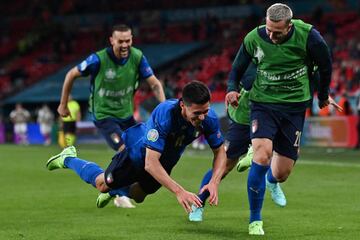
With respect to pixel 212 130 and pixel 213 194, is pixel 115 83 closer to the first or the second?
pixel 212 130

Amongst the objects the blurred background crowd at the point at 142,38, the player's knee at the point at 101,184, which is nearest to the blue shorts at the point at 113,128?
the player's knee at the point at 101,184

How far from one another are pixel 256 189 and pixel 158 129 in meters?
1.34

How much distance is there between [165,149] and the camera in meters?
8.74

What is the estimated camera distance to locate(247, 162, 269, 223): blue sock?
8859mm

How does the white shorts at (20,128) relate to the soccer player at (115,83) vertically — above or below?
below

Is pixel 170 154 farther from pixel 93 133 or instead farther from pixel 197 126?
pixel 93 133

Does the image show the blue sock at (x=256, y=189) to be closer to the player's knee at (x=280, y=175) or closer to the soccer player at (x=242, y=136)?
the player's knee at (x=280, y=175)

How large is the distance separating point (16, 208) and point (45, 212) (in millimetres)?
716

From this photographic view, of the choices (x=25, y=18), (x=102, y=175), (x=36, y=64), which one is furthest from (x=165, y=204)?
(x=25, y=18)

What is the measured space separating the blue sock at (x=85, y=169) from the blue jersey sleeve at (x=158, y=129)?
1631 mm

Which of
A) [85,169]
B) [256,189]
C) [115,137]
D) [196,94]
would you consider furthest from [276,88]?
[115,137]

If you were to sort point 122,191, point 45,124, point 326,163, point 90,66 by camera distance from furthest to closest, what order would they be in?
point 45,124 → point 326,163 → point 90,66 → point 122,191

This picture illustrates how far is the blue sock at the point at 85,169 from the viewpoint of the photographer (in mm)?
9758

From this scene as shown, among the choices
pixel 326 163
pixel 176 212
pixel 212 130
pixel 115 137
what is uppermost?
pixel 212 130
